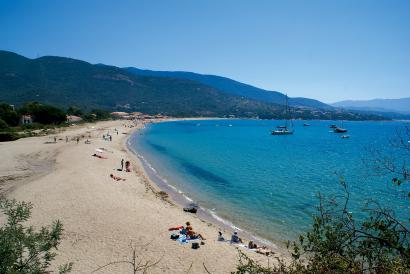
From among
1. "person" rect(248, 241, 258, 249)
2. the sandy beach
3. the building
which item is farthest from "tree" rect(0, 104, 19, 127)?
"person" rect(248, 241, 258, 249)

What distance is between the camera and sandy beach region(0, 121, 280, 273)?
1490cm

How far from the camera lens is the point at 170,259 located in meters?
15.1

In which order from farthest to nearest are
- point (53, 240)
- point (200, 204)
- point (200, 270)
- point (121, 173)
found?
1. point (121, 173)
2. point (200, 204)
3. point (200, 270)
4. point (53, 240)

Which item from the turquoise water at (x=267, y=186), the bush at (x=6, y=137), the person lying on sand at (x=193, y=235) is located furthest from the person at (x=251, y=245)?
the bush at (x=6, y=137)

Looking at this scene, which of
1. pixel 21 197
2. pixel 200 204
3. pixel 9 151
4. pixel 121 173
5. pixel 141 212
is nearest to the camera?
pixel 141 212

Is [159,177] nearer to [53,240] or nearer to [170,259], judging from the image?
[170,259]

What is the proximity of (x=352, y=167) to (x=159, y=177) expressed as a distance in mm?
27969

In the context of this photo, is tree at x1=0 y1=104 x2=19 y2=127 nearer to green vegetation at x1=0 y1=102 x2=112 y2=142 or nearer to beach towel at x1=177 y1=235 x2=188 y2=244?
green vegetation at x1=0 y1=102 x2=112 y2=142

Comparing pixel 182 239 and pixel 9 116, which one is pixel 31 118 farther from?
pixel 182 239

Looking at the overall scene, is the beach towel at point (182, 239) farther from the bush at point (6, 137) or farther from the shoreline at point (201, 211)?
the bush at point (6, 137)

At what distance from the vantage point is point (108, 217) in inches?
784

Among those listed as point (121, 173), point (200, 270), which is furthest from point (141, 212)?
point (121, 173)

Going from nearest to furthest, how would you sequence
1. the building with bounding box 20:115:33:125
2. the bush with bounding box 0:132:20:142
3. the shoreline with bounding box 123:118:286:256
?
the shoreline with bounding box 123:118:286:256 < the bush with bounding box 0:132:20:142 < the building with bounding box 20:115:33:125

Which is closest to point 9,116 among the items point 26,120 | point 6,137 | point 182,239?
point 26,120
